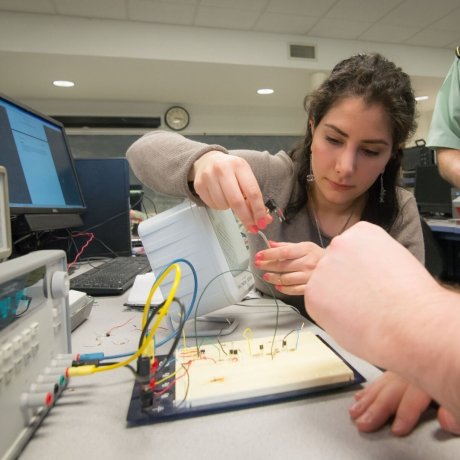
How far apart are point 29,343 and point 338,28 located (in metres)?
3.55

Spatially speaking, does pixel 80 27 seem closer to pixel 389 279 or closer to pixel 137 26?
pixel 137 26

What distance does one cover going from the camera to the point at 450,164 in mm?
1249

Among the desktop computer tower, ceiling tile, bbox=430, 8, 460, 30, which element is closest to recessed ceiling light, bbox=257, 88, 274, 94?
ceiling tile, bbox=430, 8, 460, 30

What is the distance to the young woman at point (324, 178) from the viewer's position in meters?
0.60

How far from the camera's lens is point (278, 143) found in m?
4.94

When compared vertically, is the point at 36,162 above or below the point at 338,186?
above

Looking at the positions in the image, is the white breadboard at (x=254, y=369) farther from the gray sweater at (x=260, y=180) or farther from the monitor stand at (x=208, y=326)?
the gray sweater at (x=260, y=180)

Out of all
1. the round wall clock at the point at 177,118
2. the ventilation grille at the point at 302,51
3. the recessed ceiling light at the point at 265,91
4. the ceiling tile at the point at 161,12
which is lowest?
the round wall clock at the point at 177,118

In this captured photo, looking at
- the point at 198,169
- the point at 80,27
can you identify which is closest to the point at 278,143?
the point at 80,27

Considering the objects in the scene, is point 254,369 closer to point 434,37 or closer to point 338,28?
point 338,28

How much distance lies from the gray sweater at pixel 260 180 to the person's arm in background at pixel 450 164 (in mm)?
288

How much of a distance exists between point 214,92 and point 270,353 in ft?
12.8

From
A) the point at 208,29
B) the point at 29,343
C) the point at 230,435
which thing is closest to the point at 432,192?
the point at 208,29

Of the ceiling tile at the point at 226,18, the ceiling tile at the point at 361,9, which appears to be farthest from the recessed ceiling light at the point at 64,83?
the ceiling tile at the point at 361,9
